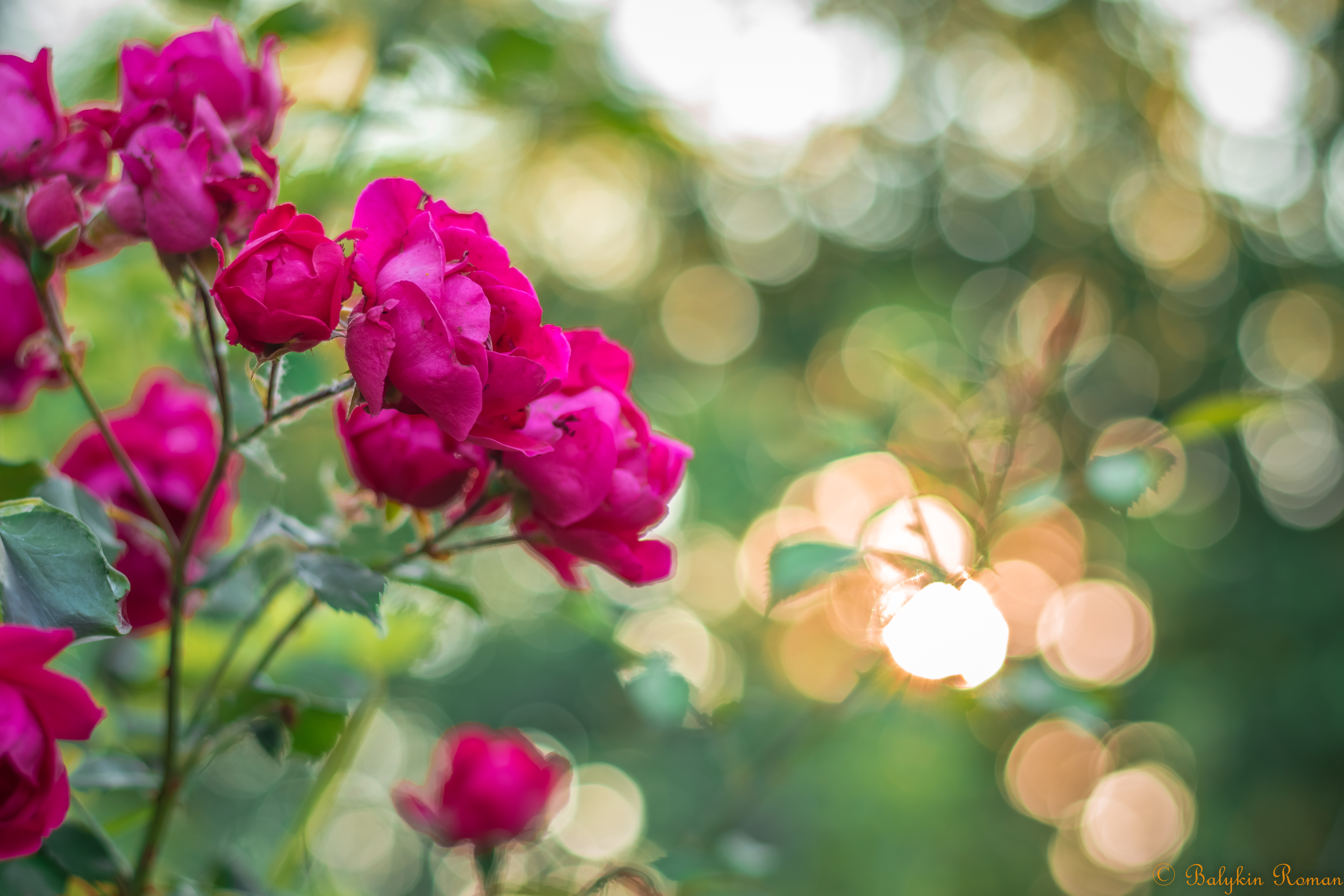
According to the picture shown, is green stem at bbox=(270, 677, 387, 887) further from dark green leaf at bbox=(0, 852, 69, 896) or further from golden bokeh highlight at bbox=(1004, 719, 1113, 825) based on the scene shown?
golden bokeh highlight at bbox=(1004, 719, 1113, 825)

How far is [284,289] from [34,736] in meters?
0.14

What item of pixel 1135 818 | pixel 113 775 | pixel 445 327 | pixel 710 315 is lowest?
pixel 1135 818

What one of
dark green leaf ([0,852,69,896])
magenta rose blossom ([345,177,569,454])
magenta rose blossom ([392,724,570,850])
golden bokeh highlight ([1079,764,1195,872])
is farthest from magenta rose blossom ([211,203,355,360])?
Result: golden bokeh highlight ([1079,764,1195,872])

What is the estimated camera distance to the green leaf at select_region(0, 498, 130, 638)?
0.24m

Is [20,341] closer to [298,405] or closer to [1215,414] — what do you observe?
[298,405]

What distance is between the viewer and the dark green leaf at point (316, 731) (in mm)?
380

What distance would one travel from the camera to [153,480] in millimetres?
375

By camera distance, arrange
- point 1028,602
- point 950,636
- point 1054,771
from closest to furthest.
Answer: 1. point 950,636
2. point 1028,602
3. point 1054,771

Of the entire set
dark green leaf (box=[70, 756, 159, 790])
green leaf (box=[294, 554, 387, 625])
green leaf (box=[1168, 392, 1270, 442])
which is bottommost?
dark green leaf (box=[70, 756, 159, 790])

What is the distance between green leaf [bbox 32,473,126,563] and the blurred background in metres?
0.07

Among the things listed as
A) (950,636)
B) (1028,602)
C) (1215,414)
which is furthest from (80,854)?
(1028,602)

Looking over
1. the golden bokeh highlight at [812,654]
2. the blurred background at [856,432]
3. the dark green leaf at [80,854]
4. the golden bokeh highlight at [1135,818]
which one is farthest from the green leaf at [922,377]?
the golden bokeh highlight at [1135,818]

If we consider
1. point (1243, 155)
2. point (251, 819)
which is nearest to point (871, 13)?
point (1243, 155)

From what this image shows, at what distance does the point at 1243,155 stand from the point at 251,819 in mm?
3455
